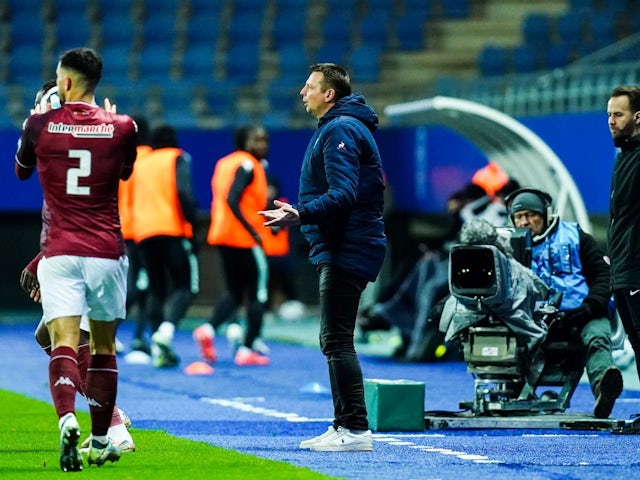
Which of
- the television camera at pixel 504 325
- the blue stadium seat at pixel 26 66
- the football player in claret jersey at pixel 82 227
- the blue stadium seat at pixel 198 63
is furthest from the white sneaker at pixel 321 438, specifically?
the blue stadium seat at pixel 198 63

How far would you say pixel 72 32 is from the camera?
24141 mm

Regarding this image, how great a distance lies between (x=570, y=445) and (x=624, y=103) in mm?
1988

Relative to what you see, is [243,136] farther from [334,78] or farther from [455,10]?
[455,10]

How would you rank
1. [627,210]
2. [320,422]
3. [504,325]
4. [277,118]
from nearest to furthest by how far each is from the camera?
[627,210]
[504,325]
[320,422]
[277,118]

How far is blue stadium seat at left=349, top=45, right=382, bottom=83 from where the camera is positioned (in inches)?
938

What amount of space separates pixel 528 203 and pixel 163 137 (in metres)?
5.32

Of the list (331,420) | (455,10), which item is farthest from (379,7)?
(331,420)

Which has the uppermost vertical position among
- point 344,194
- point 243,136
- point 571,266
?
point 243,136

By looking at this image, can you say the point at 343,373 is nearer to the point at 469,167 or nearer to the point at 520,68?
the point at 469,167

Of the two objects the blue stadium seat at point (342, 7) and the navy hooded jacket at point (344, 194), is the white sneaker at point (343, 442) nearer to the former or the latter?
the navy hooded jacket at point (344, 194)

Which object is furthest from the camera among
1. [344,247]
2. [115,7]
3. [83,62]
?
[115,7]

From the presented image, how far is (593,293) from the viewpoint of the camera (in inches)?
410

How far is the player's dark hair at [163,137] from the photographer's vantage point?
591 inches

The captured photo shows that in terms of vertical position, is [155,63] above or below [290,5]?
below
